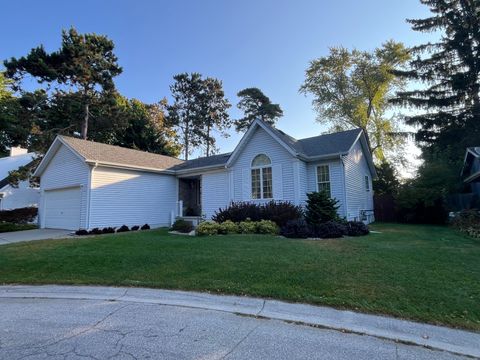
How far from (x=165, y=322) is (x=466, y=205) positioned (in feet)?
65.8

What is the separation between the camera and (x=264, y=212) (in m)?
13.6

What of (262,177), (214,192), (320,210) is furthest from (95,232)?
(320,210)

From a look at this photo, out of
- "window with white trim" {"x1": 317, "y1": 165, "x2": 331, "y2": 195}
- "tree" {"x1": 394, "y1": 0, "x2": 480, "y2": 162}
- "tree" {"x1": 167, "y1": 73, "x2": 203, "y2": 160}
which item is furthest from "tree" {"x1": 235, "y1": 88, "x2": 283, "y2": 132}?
"window with white trim" {"x1": 317, "y1": 165, "x2": 331, "y2": 195}

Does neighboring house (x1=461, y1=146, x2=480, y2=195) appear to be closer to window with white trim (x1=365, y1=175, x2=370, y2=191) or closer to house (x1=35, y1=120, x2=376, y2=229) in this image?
window with white trim (x1=365, y1=175, x2=370, y2=191)

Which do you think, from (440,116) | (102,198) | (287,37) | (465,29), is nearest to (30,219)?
(102,198)

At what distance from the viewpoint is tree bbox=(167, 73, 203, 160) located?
3831 centimetres

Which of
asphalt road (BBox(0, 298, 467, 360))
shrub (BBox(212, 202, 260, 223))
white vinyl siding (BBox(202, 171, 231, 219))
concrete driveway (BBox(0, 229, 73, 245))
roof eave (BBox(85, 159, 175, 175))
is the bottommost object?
asphalt road (BBox(0, 298, 467, 360))

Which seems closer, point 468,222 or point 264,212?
point 468,222

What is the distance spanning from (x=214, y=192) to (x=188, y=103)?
80.5 ft

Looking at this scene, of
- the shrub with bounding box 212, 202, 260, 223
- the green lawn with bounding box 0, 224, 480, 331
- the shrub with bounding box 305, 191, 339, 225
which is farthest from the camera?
the shrub with bounding box 212, 202, 260, 223

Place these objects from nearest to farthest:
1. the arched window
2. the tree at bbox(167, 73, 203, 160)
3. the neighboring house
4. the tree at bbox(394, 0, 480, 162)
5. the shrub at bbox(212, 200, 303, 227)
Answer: the shrub at bbox(212, 200, 303, 227) → the arched window → the neighboring house → the tree at bbox(394, 0, 480, 162) → the tree at bbox(167, 73, 203, 160)

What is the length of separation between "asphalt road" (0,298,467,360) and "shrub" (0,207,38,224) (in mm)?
19704

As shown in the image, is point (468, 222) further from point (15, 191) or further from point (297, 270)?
point (15, 191)

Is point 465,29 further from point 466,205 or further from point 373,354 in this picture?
point 373,354
